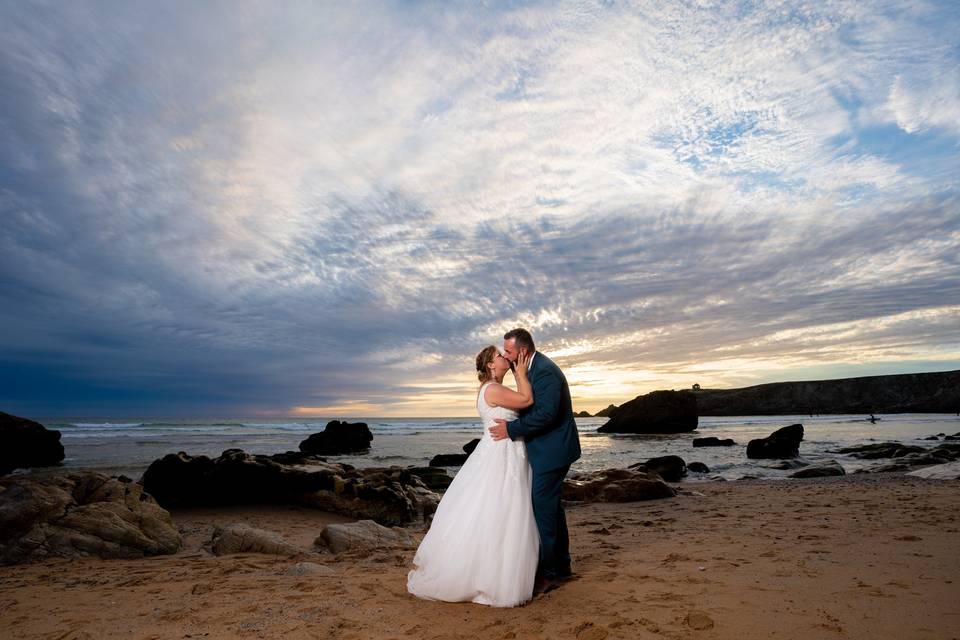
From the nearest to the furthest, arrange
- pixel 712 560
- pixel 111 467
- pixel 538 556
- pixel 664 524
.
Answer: pixel 538 556 → pixel 712 560 → pixel 664 524 → pixel 111 467

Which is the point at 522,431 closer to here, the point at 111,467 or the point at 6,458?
the point at 111,467

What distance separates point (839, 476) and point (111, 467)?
23.2 m

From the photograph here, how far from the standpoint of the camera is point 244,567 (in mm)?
6477

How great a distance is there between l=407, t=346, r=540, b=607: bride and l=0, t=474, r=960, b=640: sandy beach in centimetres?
19

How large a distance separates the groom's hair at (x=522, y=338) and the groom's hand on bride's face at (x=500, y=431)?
2.52ft

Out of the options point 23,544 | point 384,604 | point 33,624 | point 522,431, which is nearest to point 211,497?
point 23,544

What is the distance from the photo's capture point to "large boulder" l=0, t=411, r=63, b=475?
21203mm

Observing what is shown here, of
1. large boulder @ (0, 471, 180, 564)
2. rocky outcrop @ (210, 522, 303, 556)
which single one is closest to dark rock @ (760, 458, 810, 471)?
rocky outcrop @ (210, 522, 303, 556)

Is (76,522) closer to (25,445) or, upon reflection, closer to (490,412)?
(490,412)

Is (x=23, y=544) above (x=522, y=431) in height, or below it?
below

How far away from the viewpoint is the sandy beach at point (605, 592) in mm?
3973

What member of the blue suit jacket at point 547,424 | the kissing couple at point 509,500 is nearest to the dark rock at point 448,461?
the kissing couple at point 509,500

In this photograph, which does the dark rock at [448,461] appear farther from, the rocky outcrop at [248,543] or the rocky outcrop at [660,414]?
the rocky outcrop at [660,414]

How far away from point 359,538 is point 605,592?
4.45 metres
